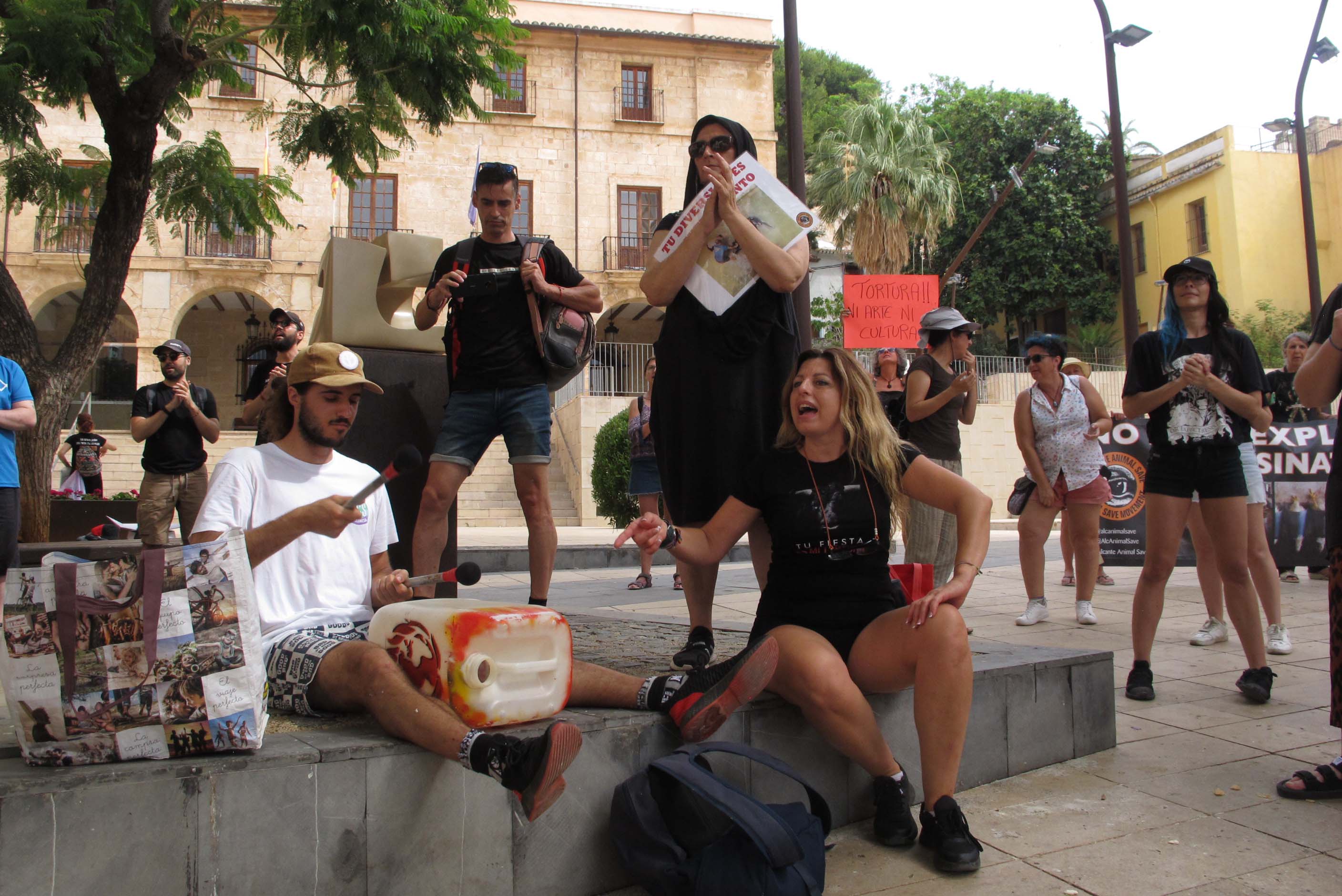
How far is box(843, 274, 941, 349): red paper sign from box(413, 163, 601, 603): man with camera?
21.6 feet

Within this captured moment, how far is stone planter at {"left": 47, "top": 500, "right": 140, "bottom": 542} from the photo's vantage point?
11.4 m

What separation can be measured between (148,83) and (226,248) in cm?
1839

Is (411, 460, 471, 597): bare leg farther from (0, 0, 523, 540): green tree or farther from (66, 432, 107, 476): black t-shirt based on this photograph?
(66, 432, 107, 476): black t-shirt

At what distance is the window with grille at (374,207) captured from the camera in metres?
25.2

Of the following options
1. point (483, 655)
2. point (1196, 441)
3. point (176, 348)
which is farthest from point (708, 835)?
point (176, 348)

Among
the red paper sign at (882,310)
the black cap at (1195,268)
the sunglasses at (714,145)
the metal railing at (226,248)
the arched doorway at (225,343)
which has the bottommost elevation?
the black cap at (1195,268)

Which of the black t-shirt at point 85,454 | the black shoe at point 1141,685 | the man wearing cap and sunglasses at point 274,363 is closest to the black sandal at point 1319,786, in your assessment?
the black shoe at point 1141,685

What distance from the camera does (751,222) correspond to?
3316mm

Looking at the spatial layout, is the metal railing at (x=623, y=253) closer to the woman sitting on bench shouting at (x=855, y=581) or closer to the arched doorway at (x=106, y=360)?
the arched doorway at (x=106, y=360)

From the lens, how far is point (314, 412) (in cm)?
293

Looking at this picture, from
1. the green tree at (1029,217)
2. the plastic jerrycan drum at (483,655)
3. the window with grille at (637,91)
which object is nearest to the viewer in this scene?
the plastic jerrycan drum at (483,655)

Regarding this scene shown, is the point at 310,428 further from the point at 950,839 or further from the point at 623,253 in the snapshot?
the point at 623,253

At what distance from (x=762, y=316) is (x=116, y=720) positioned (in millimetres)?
2231

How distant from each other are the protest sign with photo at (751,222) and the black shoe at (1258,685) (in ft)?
8.73
